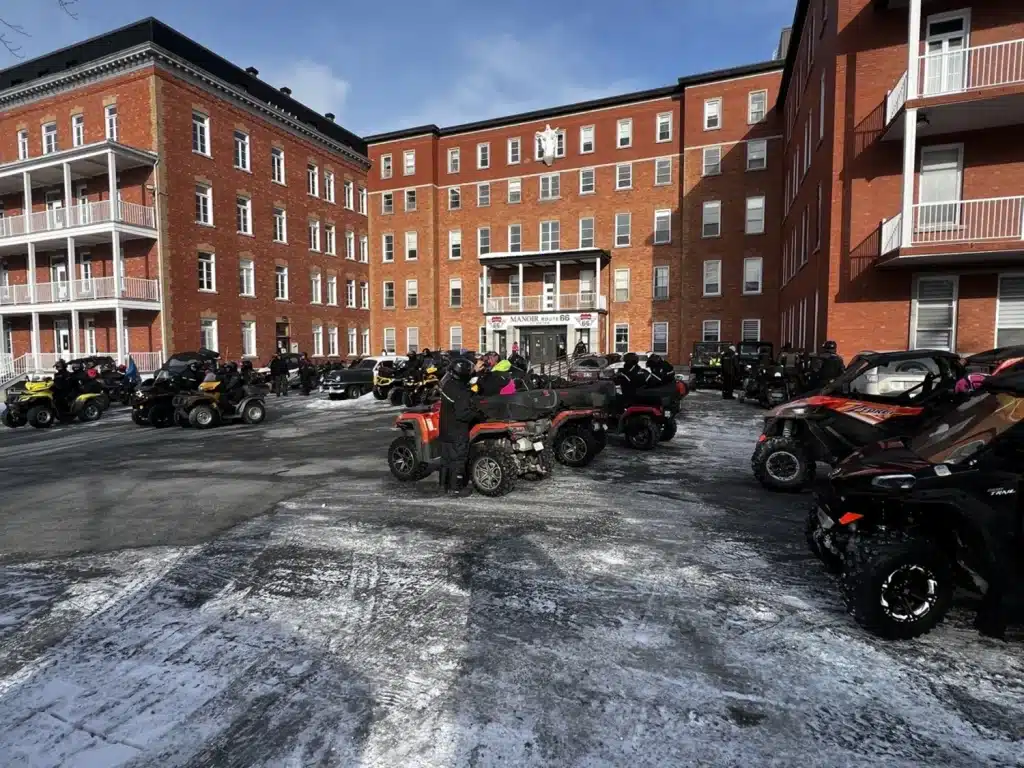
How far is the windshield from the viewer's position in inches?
149

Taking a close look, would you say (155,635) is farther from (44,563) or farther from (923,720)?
(923,720)

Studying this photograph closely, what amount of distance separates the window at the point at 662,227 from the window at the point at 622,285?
2.75 metres

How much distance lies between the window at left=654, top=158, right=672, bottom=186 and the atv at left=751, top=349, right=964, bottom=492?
31023 mm

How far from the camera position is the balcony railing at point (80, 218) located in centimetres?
2544

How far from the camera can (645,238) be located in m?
36.0

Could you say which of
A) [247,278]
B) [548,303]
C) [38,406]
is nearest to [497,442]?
[38,406]

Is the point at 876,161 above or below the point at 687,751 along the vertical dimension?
above

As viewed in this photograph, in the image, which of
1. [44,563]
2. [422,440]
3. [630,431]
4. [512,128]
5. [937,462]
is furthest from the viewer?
[512,128]

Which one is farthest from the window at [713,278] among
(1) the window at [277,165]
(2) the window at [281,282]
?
(1) the window at [277,165]

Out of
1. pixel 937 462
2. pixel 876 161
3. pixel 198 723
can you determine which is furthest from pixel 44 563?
pixel 876 161

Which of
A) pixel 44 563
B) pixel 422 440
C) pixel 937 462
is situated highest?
pixel 937 462

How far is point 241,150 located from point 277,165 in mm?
2741

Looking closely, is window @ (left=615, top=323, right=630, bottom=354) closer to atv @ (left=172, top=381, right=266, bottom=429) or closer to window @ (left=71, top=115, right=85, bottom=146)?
atv @ (left=172, top=381, right=266, bottom=429)

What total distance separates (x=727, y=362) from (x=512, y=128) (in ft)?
91.9
